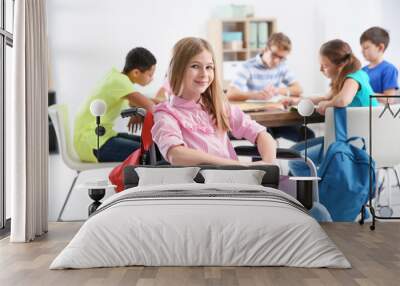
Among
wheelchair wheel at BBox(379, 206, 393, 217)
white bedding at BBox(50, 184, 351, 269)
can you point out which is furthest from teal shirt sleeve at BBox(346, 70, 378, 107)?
white bedding at BBox(50, 184, 351, 269)

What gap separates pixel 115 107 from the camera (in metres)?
6.25

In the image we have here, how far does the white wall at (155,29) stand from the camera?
20.6 feet

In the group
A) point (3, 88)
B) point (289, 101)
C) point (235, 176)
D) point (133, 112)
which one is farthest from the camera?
point (289, 101)

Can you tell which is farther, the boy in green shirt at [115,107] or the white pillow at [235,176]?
the boy in green shirt at [115,107]

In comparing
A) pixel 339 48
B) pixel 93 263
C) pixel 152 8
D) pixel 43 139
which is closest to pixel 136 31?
pixel 152 8

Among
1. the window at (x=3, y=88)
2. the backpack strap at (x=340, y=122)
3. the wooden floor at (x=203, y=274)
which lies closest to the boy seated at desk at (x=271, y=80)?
the backpack strap at (x=340, y=122)

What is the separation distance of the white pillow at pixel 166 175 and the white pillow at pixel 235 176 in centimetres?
14

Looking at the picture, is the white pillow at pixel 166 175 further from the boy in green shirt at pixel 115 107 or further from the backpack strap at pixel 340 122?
the backpack strap at pixel 340 122

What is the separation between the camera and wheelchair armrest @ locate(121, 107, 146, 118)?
20.3 ft

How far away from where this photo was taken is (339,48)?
6312 millimetres

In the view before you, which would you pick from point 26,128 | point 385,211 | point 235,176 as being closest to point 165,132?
point 235,176

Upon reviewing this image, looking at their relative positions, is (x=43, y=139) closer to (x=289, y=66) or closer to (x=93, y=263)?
(x=93, y=263)

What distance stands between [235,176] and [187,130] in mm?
747

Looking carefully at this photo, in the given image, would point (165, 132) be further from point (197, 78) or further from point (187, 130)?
point (197, 78)
